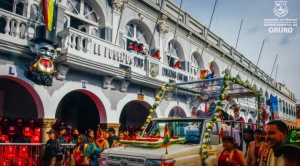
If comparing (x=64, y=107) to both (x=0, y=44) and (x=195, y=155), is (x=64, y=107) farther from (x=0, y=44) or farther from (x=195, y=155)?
(x=195, y=155)

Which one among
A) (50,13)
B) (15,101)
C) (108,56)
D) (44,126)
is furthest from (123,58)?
(15,101)

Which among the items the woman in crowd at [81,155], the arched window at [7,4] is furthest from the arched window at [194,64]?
the woman in crowd at [81,155]

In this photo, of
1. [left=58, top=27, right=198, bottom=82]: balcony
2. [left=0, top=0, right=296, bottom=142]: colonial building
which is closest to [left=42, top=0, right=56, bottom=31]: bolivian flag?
[left=0, top=0, right=296, bottom=142]: colonial building

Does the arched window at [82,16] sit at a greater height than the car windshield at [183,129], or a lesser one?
greater

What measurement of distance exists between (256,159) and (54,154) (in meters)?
4.64

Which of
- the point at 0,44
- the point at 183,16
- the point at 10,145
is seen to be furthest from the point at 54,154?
the point at 183,16

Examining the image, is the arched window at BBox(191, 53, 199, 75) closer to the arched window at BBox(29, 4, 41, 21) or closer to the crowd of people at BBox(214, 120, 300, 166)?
the arched window at BBox(29, 4, 41, 21)

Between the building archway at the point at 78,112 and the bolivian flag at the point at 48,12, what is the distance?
364 centimetres

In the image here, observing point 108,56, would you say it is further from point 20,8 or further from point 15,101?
point 15,101

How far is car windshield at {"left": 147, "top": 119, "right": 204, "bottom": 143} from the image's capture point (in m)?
5.27

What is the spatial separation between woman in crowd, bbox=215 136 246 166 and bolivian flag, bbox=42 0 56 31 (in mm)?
5860

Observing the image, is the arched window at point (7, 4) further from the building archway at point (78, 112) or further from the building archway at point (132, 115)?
the building archway at point (132, 115)

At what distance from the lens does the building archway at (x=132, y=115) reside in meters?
13.1

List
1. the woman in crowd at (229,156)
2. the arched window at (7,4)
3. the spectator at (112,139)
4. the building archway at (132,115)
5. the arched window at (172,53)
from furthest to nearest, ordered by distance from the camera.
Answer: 1. the arched window at (172,53)
2. the building archway at (132,115)
3. the arched window at (7,4)
4. the spectator at (112,139)
5. the woman in crowd at (229,156)
